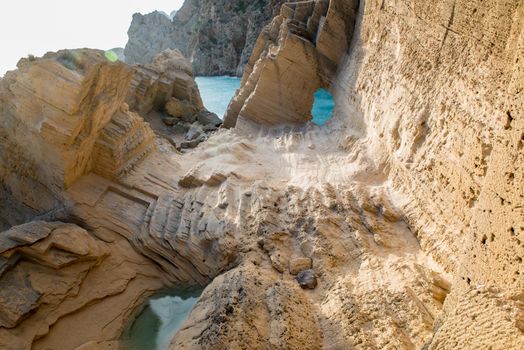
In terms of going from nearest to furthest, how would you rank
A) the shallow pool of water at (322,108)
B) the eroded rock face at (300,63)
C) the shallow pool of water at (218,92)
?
1. the eroded rock face at (300,63)
2. the shallow pool of water at (322,108)
3. the shallow pool of water at (218,92)

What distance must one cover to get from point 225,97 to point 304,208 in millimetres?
14287

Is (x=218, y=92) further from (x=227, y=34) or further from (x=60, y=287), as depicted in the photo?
(x=60, y=287)

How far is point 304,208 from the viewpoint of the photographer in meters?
4.41

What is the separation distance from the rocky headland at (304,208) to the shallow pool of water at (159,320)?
14 centimetres

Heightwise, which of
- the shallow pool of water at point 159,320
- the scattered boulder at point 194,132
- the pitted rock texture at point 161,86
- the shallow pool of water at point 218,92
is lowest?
the shallow pool of water at point 159,320

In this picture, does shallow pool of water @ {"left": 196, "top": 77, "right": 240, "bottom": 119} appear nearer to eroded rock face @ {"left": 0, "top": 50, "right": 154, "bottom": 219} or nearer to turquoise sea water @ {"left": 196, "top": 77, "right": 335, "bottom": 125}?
turquoise sea water @ {"left": 196, "top": 77, "right": 335, "bottom": 125}

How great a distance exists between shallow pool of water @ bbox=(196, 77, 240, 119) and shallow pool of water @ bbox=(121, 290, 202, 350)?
9.33 m

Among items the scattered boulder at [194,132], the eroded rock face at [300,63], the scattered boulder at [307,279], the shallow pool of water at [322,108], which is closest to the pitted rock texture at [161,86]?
the scattered boulder at [194,132]

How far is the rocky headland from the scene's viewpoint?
8.59ft

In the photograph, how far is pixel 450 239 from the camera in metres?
3.25

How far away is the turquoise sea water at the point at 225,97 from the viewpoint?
13.2 m

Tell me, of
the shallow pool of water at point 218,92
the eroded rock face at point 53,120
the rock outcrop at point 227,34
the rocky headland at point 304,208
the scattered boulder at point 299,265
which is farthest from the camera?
the rock outcrop at point 227,34

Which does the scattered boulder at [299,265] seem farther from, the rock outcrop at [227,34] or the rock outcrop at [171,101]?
the rock outcrop at [227,34]

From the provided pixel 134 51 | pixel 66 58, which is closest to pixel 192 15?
pixel 134 51
